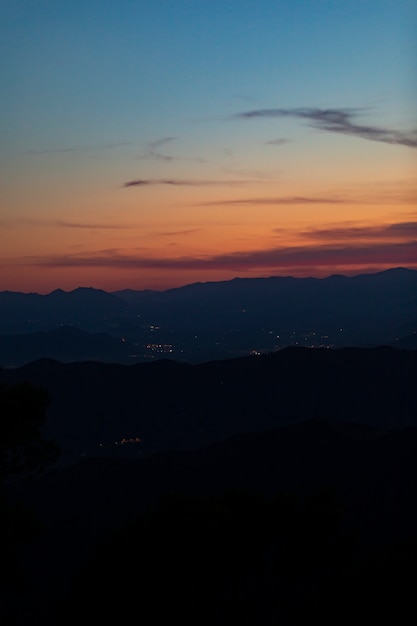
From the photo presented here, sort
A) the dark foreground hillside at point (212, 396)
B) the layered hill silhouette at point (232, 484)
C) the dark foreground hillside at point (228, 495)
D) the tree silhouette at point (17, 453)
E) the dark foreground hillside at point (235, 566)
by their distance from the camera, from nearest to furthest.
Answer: the tree silhouette at point (17, 453) < the dark foreground hillside at point (235, 566) < the dark foreground hillside at point (228, 495) < the layered hill silhouette at point (232, 484) < the dark foreground hillside at point (212, 396)

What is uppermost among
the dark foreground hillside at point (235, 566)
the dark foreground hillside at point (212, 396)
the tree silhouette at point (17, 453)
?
the tree silhouette at point (17, 453)

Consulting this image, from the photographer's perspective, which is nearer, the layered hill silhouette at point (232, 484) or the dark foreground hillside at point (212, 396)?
the layered hill silhouette at point (232, 484)

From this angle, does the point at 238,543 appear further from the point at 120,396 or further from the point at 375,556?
the point at 120,396

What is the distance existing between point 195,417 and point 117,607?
204ft

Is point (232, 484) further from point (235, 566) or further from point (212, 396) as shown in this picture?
point (212, 396)

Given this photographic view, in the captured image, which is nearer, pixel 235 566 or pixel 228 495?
pixel 235 566

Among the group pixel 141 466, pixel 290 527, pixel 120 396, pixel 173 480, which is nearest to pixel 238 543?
pixel 290 527

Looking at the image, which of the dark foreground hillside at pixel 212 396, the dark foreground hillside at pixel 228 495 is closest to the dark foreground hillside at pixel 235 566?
the dark foreground hillside at pixel 228 495

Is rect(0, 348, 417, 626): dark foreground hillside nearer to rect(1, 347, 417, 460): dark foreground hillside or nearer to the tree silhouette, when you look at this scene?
rect(1, 347, 417, 460): dark foreground hillside

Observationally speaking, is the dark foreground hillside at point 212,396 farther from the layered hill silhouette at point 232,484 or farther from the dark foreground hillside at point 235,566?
the dark foreground hillside at point 235,566

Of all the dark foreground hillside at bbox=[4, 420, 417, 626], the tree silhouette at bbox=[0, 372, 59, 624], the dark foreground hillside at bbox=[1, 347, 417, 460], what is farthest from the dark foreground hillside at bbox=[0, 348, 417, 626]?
the tree silhouette at bbox=[0, 372, 59, 624]

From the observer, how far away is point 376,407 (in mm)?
80312

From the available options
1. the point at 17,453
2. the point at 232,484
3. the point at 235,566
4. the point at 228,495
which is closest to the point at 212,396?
the point at 232,484

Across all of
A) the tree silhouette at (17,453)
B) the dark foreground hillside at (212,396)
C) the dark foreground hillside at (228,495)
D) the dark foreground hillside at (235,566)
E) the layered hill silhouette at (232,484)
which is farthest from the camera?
the dark foreground hillside at (212,396)
